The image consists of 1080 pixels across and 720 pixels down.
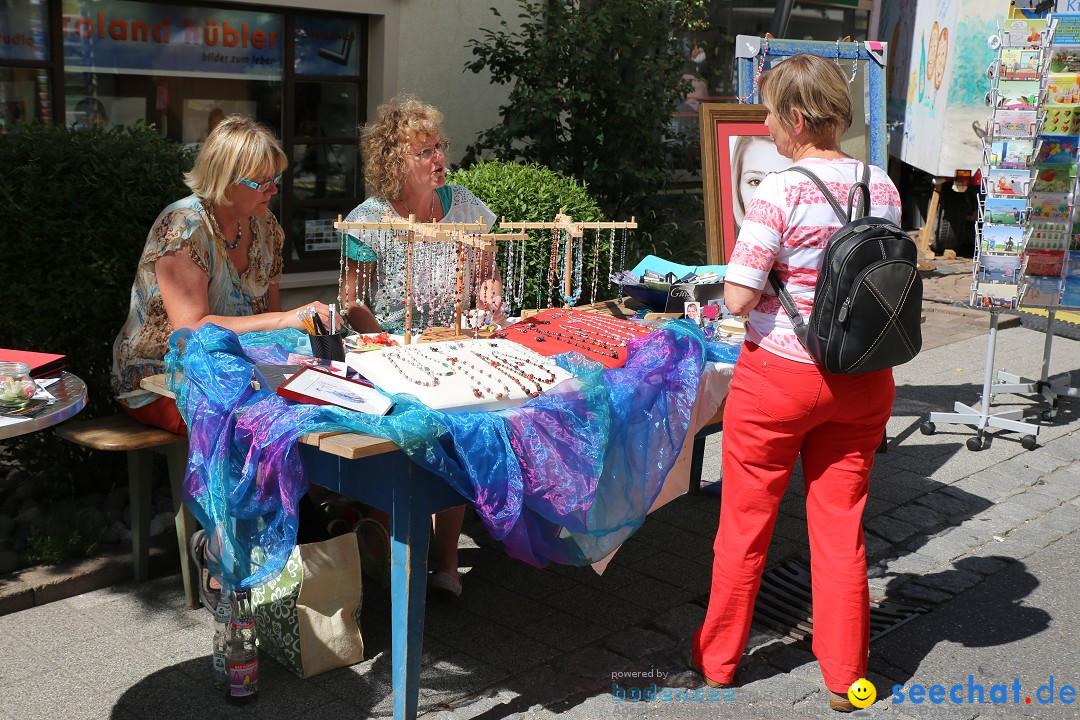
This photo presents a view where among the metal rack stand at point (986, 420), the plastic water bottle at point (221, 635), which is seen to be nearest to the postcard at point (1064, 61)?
the metal rack stand at point (986, 420)

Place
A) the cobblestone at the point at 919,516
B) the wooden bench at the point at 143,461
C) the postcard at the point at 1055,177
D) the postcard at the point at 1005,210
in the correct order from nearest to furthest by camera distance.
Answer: the wooden bench at the point at 143,461, the cobblestone at the point at 919,516, the postcard at the point at 1005,210, the postcard at the point at 1055,177

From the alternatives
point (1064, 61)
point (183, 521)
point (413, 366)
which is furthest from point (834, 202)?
point (1064, 61)

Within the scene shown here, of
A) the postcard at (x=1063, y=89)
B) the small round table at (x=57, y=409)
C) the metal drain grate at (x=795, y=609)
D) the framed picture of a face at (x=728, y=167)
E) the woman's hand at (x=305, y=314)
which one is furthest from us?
the postcard at (x=1063, y=89)

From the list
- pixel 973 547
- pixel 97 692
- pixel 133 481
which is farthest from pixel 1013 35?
pixel 97 692

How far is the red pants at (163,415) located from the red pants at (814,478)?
5.78 feet

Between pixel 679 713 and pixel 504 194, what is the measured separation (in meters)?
3.36

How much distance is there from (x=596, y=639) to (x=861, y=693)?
86 cm

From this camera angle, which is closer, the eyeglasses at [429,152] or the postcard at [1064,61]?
the eyeglasses at [429,152]

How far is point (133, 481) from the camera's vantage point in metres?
3.75

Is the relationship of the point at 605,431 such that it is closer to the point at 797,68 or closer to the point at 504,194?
the point at 797,68

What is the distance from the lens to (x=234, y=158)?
365 cm

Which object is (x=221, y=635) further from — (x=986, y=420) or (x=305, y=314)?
(x=986, y=420)

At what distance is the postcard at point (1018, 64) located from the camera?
5.61m

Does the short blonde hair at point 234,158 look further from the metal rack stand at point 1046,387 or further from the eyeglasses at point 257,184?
the metal rack stand at point 1046,387
